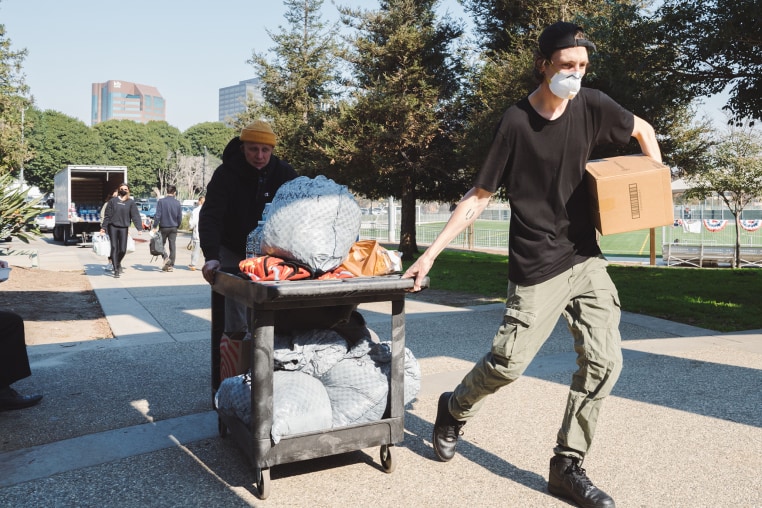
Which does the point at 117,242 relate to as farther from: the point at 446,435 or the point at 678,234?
the point at 678,234

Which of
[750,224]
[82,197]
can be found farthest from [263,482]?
[750,224]

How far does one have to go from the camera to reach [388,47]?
21469 mm

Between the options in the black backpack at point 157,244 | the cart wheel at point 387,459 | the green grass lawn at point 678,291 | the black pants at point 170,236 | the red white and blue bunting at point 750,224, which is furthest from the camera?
the red white and blue bunting at point 750,224

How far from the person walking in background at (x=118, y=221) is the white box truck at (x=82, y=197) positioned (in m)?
11.9

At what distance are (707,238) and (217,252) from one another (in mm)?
36149

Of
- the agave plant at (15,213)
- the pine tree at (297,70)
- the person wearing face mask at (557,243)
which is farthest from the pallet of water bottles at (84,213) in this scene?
the person wearing face mask at (557,243)

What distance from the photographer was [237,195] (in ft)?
13.6

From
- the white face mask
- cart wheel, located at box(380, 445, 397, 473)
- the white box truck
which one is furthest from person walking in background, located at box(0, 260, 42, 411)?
the white box truck

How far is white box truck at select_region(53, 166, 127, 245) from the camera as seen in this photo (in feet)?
82.9

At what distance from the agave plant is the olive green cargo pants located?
15.3ft

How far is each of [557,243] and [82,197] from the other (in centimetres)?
2825

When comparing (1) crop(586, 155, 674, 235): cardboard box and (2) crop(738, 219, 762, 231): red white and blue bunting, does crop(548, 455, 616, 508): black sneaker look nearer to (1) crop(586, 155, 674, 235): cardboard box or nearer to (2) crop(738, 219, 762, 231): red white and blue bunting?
(1) crop(586, 155, 674, 235): cardboard box

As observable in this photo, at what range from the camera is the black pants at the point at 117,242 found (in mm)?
13422

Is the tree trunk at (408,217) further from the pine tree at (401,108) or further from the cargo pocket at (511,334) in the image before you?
the cargo pocket at (511,334)
